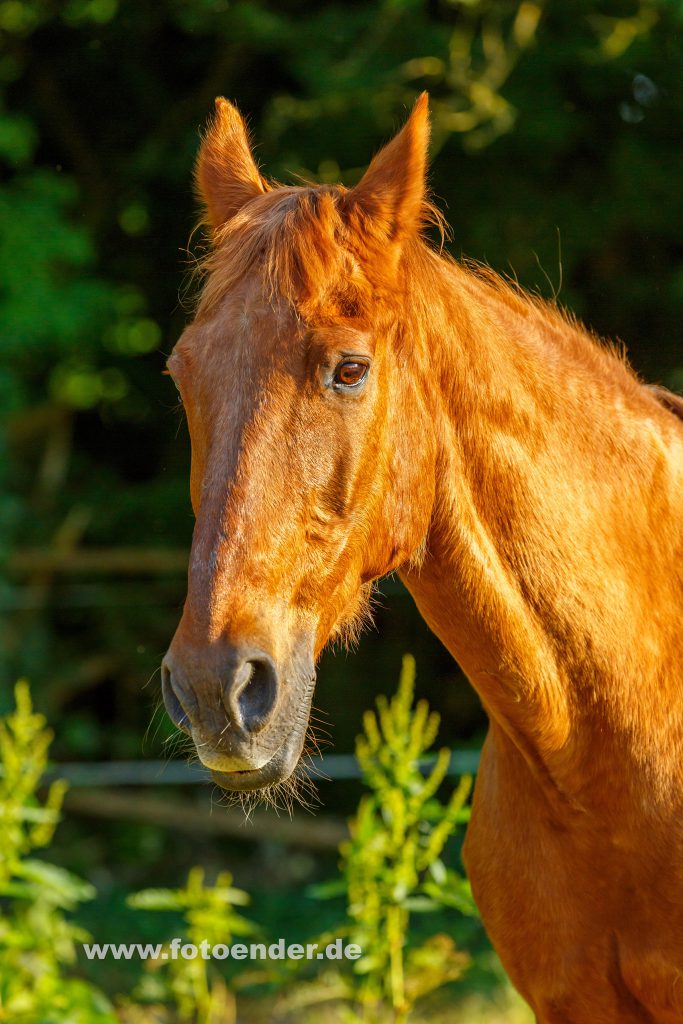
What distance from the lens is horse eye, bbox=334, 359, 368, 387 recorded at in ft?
5.98

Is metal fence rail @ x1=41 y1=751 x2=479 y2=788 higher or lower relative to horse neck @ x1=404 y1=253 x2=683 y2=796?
lower

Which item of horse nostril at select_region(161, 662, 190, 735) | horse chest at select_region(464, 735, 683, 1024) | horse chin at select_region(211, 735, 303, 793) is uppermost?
horse nostril at select_region(161, 662, 190, 735)

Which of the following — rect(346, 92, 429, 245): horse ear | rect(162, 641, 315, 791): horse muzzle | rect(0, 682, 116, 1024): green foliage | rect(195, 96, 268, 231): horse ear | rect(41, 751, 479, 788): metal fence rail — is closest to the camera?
rect(162, 641, 315, 791): horse muzzle

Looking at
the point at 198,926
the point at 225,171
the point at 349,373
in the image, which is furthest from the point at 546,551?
the point at 198,926

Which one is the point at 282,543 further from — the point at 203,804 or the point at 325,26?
the point at 203,804

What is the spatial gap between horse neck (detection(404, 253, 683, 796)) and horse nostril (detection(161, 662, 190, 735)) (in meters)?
0.55

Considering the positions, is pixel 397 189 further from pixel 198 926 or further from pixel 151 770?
pixel 151 770

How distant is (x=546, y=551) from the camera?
2.04m

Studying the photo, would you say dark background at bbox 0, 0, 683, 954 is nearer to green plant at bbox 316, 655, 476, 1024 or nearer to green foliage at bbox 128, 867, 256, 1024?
green foliage at bbox 128, 867, 256, 1024

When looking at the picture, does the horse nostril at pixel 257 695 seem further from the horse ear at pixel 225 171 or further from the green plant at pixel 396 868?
the green plant at pixel 396 868

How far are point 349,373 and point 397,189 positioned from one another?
1.33ft

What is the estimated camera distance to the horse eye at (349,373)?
5.98 feet

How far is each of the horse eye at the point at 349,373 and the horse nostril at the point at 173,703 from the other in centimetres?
54

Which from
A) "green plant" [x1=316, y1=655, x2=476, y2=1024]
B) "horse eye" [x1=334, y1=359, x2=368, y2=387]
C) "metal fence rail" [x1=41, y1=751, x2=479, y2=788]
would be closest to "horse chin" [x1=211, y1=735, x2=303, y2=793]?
"horse eye" [x1=334, y1=359, x2=368, y2=387]
